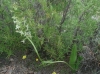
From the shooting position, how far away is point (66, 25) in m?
3.01

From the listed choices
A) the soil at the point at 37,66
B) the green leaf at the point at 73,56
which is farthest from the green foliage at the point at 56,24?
the soil at the point at 37,66

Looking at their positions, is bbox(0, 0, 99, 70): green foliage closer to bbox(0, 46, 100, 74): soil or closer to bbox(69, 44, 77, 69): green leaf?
bbox(69, 44, 77, 69): green leaf

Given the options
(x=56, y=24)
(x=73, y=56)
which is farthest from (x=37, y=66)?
(x=56, y=24)

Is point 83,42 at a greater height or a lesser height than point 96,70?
greater

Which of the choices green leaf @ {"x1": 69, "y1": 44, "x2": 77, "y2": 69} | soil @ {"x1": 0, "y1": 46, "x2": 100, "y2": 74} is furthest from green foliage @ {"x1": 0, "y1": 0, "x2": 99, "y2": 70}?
soil @ {"x1": 0, "y1": 46, "x2": 100, "y2": 74}

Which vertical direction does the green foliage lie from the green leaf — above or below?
above

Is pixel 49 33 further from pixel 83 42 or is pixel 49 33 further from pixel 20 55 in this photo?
pixel 20 55

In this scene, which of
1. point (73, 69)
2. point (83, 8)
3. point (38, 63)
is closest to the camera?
point (83, 8)

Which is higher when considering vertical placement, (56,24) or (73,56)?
(56,24)

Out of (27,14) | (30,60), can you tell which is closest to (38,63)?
(30,60)

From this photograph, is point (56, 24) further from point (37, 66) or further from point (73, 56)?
point (37, 66)

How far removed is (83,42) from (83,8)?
1.68 feet

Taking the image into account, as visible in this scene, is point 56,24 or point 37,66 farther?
point 37,66

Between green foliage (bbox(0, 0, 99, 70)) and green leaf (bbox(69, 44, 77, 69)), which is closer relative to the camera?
green foliage (bbox(0, 0, 99, 70))
